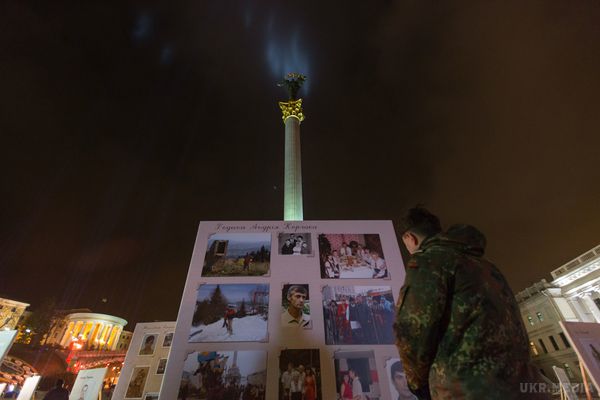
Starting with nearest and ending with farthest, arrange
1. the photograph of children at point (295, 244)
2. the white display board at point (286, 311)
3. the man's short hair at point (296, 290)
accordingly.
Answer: the white display board at point (286, 311), the man's short hair at point (296, 290), the photograph of children at point (295, 244)

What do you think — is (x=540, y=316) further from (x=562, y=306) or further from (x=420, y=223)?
(x=420, y=223)

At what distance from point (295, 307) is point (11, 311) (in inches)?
2552

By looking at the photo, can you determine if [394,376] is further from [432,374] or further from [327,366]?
[432,374]

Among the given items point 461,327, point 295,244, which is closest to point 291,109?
point 295,244

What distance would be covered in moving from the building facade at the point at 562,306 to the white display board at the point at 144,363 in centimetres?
2772

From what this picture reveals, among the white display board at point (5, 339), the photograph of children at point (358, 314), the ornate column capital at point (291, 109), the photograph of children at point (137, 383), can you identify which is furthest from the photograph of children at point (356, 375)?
the ornate column capital at point (291, 109)

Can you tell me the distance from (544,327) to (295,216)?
35648 millimetres

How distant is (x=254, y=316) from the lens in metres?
6.05

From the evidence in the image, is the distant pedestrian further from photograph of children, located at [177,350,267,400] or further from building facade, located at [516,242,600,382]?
building facade, located at [516,242,600,382]

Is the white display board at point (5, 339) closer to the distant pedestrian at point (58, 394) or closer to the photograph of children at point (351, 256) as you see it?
the distant pedestrian at point (58, 394)

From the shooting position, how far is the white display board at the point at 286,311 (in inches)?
213

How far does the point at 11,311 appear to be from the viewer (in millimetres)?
46750

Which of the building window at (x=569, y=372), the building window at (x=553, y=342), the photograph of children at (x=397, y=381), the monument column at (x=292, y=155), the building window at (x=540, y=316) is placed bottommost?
the photograph of children at (x=397, y=381)

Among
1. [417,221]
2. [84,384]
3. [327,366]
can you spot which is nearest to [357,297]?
[327,366]
